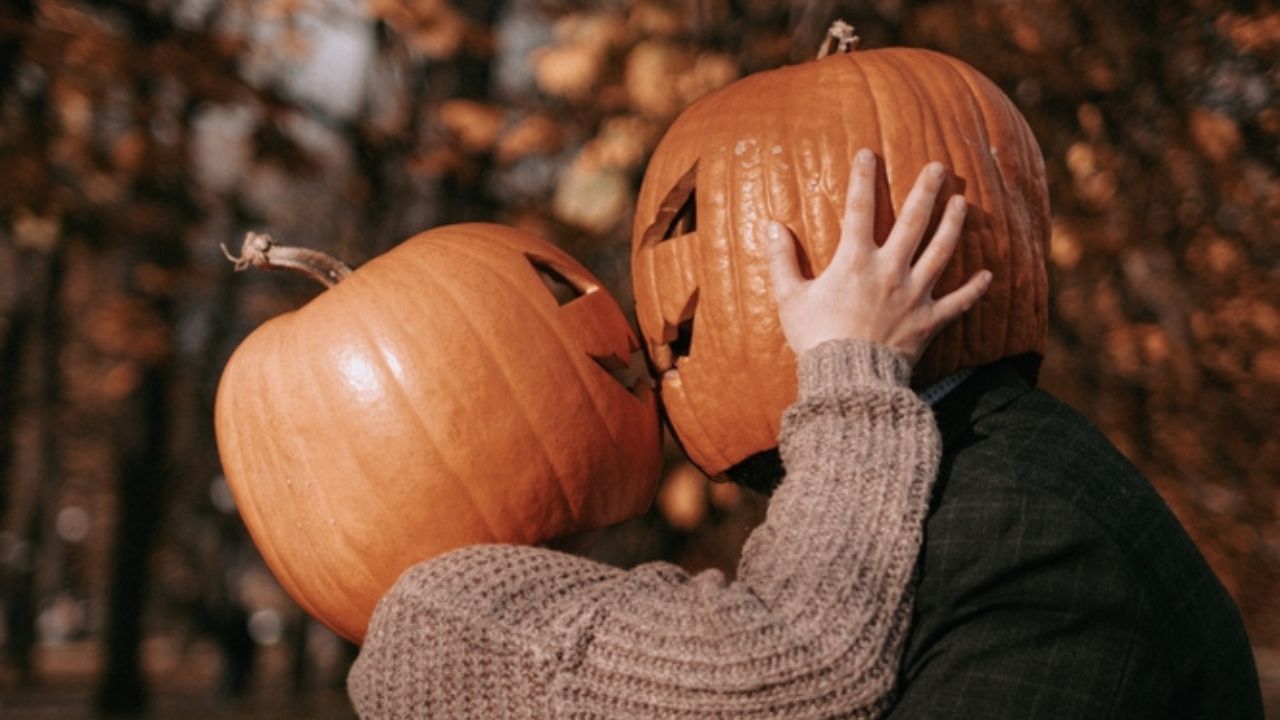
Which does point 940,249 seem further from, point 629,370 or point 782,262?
point 629,370

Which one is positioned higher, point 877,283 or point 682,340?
point 877,283

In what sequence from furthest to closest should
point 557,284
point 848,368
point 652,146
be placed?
1. point 652,146
2. point 557,284
3. point 848,368

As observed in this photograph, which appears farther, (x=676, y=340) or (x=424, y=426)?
(x=676, y=340)

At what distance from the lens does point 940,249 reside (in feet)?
6.67

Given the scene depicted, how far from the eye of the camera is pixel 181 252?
775cm

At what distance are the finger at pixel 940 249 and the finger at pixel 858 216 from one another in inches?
3.3

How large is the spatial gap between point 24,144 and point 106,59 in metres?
0.61

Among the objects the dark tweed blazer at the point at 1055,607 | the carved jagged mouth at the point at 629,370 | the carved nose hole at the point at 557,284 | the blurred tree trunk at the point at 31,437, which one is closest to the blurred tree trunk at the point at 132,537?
the blurred tree trunk at the point at 31,437

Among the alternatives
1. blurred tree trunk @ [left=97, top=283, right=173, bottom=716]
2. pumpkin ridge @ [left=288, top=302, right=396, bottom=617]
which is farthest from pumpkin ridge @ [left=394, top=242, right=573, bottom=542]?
blurred tree trunk @ [left=97, top=283, right=173, bottom=716]

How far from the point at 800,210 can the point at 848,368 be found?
0.37 metres

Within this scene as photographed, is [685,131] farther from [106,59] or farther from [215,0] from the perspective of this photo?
[215,0]

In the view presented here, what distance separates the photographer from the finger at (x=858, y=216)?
6.62 ft

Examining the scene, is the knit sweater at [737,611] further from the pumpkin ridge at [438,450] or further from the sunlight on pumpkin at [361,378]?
the sunlight on pumpkin at [361,378]

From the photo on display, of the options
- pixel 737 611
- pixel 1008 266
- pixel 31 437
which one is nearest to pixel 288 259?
pixel 737 611
